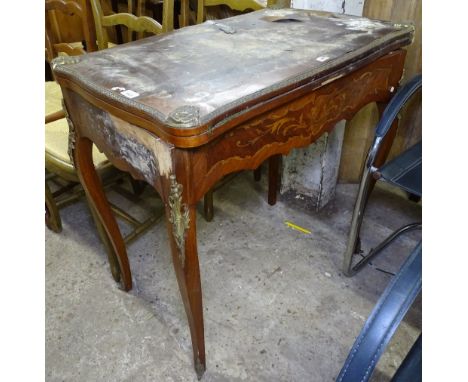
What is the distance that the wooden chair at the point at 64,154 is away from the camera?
130 centimetres

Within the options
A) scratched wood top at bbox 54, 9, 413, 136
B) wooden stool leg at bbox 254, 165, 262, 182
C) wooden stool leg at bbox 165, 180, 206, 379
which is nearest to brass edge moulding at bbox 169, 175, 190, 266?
wooden stool leg at bbox 165, 180, 206, 379

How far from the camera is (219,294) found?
1.39 m

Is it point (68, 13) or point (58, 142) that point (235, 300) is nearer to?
point (58, 142)

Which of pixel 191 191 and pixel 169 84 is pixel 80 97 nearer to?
pixel 169 84

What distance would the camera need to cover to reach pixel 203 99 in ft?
2.58

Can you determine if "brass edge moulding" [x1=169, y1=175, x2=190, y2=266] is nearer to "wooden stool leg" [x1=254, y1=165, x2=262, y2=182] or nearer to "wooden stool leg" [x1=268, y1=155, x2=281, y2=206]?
"wooden stool leg" [x1=268, y1=155, x2=281, y2=206]

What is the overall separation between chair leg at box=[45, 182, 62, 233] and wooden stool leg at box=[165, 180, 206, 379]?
888 millimetres

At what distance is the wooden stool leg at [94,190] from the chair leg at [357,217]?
766 millimetres

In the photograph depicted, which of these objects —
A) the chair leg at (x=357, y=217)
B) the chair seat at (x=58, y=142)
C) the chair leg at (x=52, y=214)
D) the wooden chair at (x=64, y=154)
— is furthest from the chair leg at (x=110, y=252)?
the chair leg at (x=357, y=217)

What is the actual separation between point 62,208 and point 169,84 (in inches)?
46.5

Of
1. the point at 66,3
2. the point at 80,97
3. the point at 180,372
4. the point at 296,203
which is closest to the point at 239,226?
the point at 296,203

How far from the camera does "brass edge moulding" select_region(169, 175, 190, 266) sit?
2.48 ft

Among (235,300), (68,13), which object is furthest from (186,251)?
(68,13)

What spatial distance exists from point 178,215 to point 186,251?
0.34 feet
